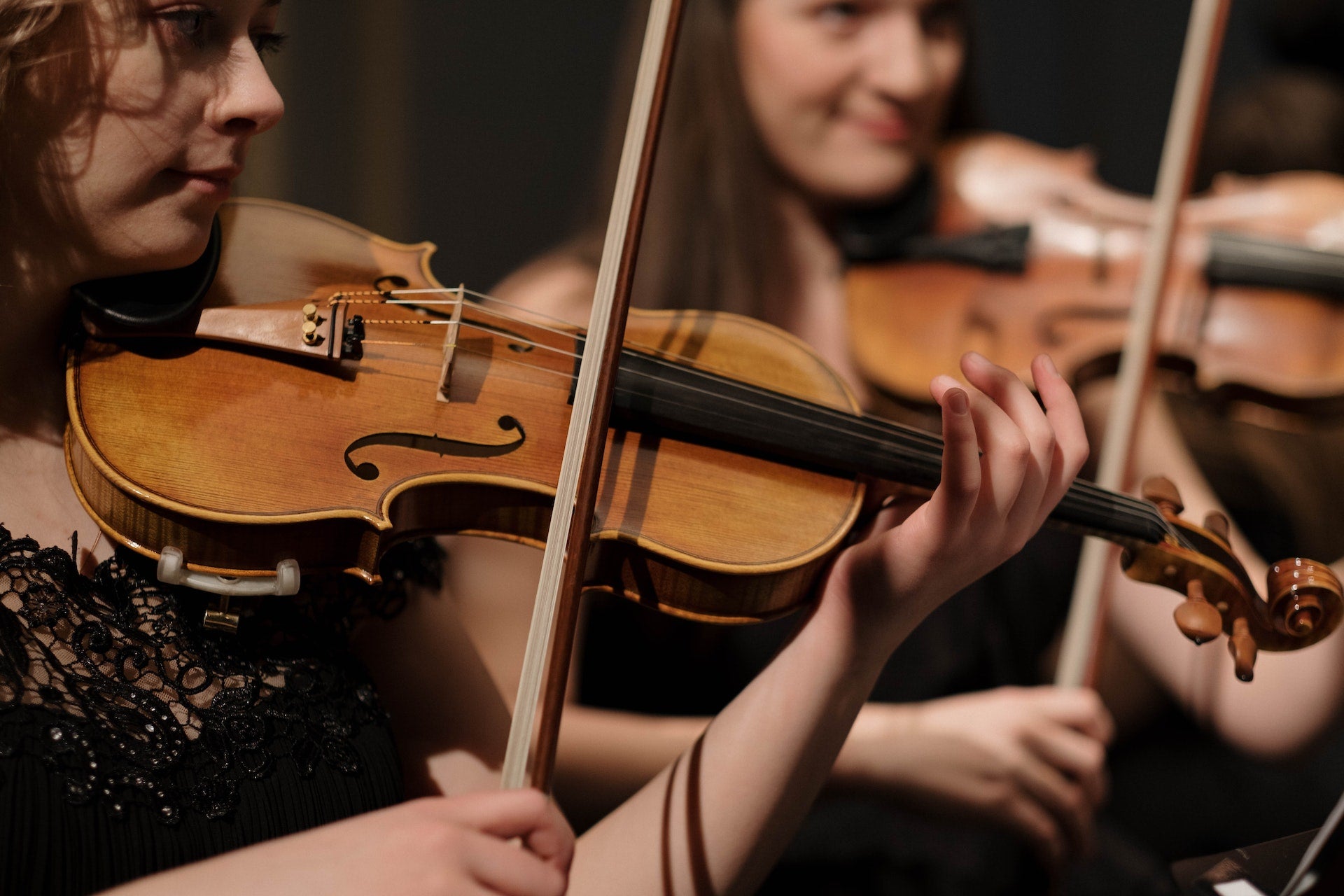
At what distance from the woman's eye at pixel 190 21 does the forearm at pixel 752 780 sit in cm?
42

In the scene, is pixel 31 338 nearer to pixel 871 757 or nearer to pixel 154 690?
pixel 154 690

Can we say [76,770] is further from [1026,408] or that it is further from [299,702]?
[1026,408]

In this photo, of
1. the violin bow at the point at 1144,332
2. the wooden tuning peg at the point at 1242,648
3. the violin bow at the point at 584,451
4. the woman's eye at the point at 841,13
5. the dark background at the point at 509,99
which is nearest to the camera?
the violin bow at the point at 584,451

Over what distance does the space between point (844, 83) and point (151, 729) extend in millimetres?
847

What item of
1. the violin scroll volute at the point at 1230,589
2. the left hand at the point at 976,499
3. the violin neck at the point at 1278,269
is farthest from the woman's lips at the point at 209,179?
the violin neck at the point at 1278,269

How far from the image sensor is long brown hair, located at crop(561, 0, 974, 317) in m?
1.05

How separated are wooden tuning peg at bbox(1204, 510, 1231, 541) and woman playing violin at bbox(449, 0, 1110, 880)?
1.00ft

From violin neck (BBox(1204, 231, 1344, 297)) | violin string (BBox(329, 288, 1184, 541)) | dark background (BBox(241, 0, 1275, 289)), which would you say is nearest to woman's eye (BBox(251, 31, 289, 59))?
violin string (BBox(329, 288, 1184, 541))

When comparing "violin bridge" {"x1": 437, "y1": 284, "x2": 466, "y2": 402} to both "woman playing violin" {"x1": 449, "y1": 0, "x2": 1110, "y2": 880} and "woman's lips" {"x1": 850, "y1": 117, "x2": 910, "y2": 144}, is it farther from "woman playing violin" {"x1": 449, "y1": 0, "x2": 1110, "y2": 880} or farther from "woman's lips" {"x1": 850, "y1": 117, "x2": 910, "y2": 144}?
"woman's lips" {"x1": 850, "y1": 117, "x2": 910, "y2": 144}

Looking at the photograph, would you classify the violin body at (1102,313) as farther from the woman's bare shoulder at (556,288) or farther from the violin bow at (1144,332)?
the woman's bare shoulder at (556,288)

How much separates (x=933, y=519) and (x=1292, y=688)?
2.04 feet

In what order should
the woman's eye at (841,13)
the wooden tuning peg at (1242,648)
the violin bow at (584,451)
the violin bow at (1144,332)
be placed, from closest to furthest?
the violin bow at (584,451), the wooden tuning peg at (1242,648), the violin bow at (1144,332), the woman's eye at (841,13)

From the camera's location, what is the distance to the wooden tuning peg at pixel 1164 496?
0.60 meters

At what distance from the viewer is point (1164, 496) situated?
23.9 inches
